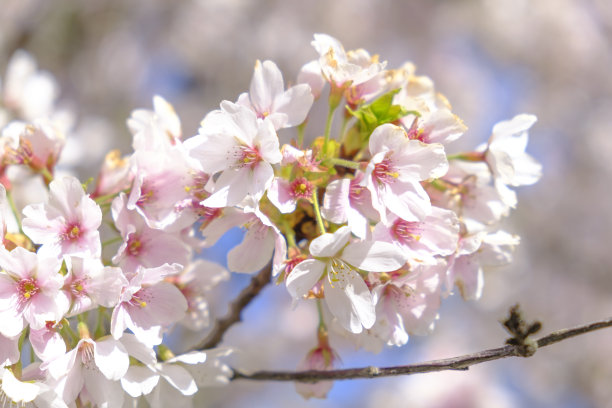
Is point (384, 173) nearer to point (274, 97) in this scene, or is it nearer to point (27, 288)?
point (274, 97)

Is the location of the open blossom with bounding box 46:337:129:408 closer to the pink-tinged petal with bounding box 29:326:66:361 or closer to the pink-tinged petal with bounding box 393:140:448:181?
the pink-tinged petal with bounding box 29:326:66:361

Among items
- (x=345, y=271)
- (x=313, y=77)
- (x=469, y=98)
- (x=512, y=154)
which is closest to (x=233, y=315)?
(x=345, y=271)

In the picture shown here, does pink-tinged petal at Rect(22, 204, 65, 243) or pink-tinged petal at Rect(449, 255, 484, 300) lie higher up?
pink-tinged petal at Rect(22, 204, 65, 243)

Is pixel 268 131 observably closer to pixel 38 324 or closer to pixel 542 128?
pixel 38 324

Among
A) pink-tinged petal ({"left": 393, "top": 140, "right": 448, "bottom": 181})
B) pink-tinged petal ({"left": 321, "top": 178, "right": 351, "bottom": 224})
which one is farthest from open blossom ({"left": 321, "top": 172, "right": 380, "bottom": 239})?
pink-tinged petal ({"left": 393, "top": 140, "right": 448, "bottom": 181})

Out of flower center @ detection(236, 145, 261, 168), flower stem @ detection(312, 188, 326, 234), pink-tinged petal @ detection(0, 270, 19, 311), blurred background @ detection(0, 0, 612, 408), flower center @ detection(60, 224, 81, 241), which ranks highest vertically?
flower center @ detection(236, 145, 261, 168)

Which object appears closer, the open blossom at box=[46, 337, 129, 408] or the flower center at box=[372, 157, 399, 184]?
the open blossom at box=[46, 337, 129, 408]
